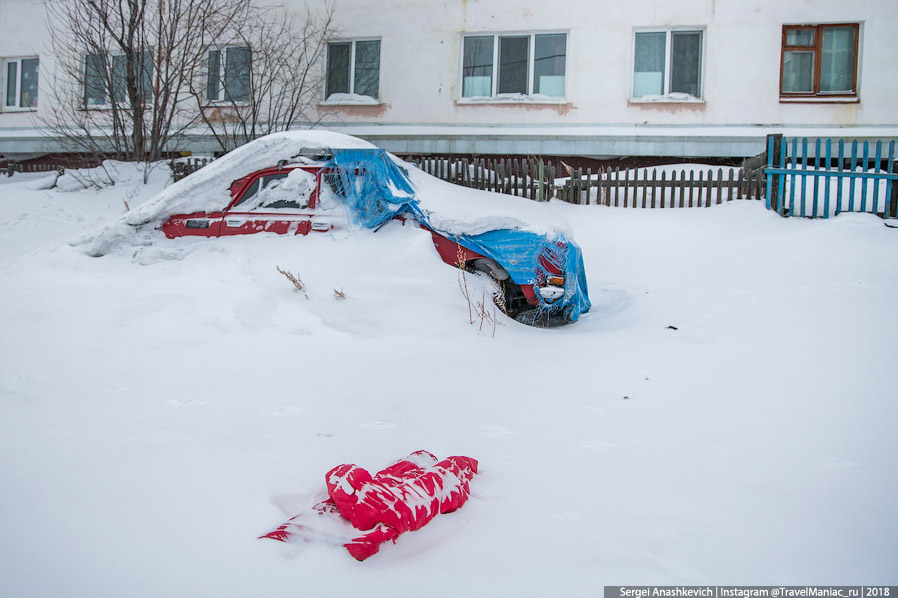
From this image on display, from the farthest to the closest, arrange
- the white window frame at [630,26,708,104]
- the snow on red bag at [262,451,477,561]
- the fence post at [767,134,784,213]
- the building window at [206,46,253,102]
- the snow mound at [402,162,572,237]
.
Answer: the building window at [206,46,253,102]
the white window frame at [630,26,708,104]
the fence post at [767,134,784,213]
the snow mound at [402,162,572,237]
the snow on red bag at [262,451,477,561]

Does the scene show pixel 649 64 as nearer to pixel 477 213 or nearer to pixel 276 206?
pixel 477 213

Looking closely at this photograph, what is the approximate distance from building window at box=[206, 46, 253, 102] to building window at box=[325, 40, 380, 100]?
169 centimetres

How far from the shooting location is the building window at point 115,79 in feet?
39.7

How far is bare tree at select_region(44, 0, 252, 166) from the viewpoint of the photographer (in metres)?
12.0

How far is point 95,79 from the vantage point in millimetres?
14336

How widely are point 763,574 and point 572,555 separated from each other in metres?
0.66

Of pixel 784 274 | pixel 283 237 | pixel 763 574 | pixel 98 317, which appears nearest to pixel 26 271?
pixel 98 317

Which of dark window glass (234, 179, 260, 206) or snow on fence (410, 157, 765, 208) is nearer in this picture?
dark window glass (234, 179, 260, 206)

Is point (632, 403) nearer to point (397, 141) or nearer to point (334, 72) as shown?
Result: point (397, 141)

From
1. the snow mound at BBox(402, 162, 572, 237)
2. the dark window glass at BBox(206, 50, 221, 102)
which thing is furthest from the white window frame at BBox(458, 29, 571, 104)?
the snow mound at BBox(402, 162, 572, 237)

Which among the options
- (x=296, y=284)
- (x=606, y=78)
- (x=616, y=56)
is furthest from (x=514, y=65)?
(x=296, y=284)

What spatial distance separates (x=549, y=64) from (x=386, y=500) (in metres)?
11.9

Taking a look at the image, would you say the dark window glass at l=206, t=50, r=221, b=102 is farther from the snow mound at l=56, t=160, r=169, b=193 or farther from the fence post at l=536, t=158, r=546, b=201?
the fence post at l=536, t=158, r=546, b=201

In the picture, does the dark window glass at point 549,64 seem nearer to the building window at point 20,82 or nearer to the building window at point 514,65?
the building window at point 514,65
